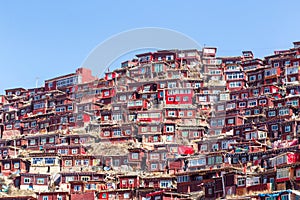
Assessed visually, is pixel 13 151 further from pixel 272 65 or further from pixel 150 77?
pixel 272 65

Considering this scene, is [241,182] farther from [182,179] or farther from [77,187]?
[77,187]

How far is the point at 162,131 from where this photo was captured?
68812mm

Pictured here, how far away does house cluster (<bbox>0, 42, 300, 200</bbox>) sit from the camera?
178 feet

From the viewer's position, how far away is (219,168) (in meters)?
53.7

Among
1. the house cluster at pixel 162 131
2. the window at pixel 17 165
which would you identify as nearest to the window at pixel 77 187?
the house cluster at pixel 162 131

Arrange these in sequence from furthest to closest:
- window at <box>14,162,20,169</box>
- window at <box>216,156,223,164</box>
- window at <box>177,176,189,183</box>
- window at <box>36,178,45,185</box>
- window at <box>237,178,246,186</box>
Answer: window at <box>14,162,20,169</box> → window at <box>36,178,45,185</box> → window at <box>216,156,223,164</box> → window at <box>177,176,189,183</box> → window at <box>237,178,246,186</box>

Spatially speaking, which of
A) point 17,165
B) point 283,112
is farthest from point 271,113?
point 17,165

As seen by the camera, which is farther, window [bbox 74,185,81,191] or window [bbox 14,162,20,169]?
window [bbox 14,162,20,169]

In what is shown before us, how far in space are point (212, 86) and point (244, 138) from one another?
1628 centimetres

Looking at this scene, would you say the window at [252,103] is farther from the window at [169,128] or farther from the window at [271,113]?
the window at [169,128]

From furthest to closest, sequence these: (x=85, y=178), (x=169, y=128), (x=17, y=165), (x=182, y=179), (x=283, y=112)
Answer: (x=169, y=128)
(x=17, y=165)
(x=283, y=112)
(x=85, y=178)
(x=182, y=179)

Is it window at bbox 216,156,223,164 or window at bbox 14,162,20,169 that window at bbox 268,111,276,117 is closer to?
window at bbox 216,156,223,164

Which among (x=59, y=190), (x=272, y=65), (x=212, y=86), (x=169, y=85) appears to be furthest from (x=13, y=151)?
(x=272, y=65)

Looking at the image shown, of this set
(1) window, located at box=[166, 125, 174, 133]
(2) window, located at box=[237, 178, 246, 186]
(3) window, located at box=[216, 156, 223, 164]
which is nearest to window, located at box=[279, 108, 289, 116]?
(3) window, located at box=[216, 156, 223, 164]
